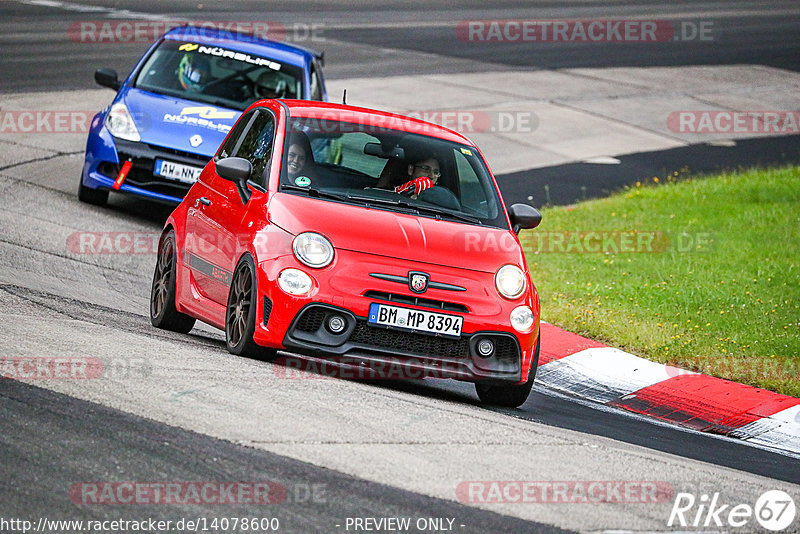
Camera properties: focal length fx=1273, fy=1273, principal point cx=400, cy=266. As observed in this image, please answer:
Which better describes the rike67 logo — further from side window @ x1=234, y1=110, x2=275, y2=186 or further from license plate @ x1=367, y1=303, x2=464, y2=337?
side window @ x1=234, y1=110, x2=275, y2=186

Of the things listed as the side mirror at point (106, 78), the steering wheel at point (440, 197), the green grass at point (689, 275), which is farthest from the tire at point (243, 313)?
the side mirror at point (106, 78)

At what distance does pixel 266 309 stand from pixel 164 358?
637mm

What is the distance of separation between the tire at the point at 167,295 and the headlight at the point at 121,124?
3559 mm

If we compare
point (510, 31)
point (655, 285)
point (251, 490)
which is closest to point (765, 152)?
point (655, 285)

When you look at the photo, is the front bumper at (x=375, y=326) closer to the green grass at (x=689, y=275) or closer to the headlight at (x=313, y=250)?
the headlight at (x=313, y=250)

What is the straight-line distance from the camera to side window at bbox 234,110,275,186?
321 inches

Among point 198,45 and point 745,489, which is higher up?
point 198,45

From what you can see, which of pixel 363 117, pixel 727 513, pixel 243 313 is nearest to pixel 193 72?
pixel 363 117

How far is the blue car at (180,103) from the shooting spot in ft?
40.0

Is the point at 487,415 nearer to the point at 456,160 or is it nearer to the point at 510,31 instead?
the point at 456,160

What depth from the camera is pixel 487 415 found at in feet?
23.1

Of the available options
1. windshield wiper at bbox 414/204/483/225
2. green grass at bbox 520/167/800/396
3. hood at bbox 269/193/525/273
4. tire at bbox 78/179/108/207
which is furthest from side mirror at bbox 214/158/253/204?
tire at bbox 78/179/108/207

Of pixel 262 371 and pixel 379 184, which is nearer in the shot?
pixel 262 371

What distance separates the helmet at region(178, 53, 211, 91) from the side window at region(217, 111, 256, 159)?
4.23 meters
